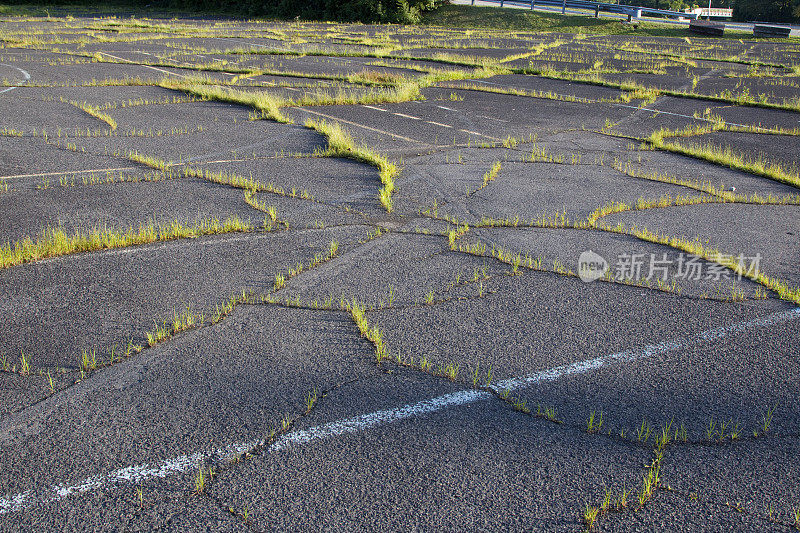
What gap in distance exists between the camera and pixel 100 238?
682 centimetres

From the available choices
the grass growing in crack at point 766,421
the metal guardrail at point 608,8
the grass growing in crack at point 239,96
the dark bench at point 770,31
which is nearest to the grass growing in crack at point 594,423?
the grass growing in crack at point 766,421

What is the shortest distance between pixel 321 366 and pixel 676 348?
2792 mm

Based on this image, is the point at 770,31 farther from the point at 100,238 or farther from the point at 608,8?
the point at 100,238

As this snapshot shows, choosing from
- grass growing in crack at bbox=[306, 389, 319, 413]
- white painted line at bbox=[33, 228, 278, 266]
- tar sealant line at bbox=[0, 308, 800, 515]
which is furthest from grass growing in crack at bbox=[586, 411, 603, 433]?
white painted line at bbox=[33, 228, 278, 266]

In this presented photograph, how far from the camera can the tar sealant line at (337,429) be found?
3445 millimetres

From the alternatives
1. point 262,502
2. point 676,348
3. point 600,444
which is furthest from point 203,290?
point 676,348

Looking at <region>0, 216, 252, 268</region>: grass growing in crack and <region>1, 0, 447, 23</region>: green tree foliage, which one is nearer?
<region>0, 216, 252, 268</region>: grass growing in crack

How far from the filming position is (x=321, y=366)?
15.4ft

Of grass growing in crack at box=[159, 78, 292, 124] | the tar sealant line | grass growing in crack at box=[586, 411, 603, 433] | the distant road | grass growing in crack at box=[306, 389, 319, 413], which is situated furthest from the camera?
the distant road

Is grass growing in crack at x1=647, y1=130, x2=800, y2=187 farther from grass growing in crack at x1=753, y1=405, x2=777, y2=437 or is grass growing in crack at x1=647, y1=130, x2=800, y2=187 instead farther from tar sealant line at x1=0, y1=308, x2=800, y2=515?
grass growing in crack at x1=753, y1=405, x2=777, y2=437
